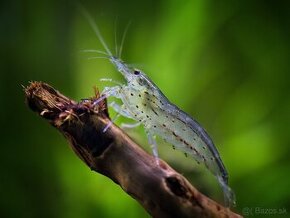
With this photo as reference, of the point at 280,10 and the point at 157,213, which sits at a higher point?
the point at 280,10

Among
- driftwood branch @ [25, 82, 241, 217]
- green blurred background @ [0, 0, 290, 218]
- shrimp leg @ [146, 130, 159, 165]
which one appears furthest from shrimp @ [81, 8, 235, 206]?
green blurred background @ [0, 0, 290, 218]

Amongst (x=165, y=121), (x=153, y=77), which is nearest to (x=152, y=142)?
(x=165, y=121)

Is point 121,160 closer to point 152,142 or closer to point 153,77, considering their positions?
point 152,142

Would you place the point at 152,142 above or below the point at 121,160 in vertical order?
below

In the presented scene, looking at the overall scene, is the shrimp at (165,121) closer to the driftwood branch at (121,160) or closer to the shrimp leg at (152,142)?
the shrimp leg at (152,142)

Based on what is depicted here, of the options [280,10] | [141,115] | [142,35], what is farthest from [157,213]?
[280,10]

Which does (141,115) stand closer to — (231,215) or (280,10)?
(231,215)

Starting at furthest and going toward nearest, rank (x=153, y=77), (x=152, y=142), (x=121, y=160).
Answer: (x=153, y=77) → (x=152, y=142) → (x=121, y=160)
